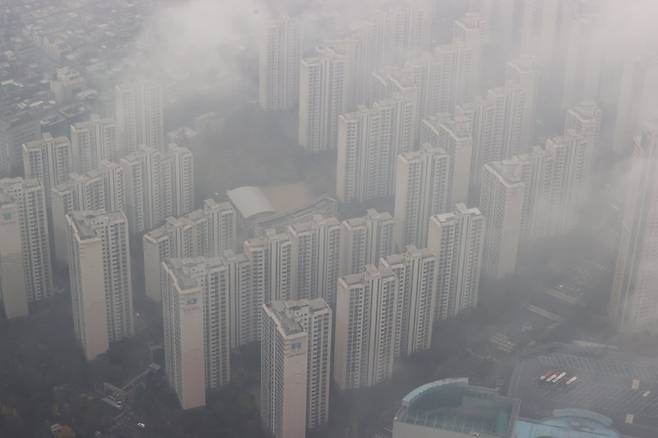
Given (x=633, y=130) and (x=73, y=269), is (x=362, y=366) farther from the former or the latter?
(x=633, y=130)

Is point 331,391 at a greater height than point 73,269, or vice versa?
point 73,269

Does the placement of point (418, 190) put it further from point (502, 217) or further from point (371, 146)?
point (371, 146)

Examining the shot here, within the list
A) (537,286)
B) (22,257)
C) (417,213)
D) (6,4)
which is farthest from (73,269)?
(6,4)

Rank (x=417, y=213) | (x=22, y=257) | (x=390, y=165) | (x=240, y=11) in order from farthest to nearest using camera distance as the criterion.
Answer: (x=240, y=11) < (x=390, y=165) < (x=417, y=213) < (x=22, y=257)

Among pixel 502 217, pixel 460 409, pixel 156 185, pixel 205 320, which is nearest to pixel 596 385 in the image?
pixel 460 409

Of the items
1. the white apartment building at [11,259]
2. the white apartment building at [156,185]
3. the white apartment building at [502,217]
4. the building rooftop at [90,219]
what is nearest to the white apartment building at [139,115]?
the white apartment building at [156,185]

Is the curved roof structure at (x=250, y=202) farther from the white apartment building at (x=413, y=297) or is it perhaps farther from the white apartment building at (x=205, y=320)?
the white apartment building at (x=413, y=297)

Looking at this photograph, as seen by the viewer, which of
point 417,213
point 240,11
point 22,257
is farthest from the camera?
point 240,11
